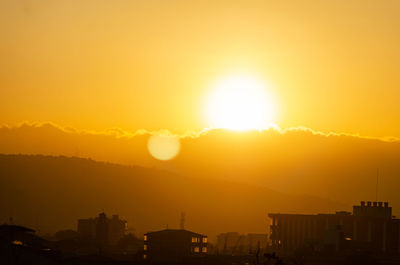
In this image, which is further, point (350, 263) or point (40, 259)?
point (350, 263)

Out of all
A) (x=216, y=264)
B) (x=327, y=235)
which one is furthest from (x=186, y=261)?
(x=327, y=235)

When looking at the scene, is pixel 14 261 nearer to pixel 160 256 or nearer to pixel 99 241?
pixel 160 256

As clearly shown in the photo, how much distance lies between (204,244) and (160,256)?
2880 centimetres

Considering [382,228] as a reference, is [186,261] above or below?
below

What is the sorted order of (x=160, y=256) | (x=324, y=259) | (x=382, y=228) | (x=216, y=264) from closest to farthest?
(x=216, y=264)
(x=324, y=259)
(x=160, y=256)
(x=382, y=228)

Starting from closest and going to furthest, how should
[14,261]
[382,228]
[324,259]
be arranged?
[14,261] → [324,259] → [382,228]

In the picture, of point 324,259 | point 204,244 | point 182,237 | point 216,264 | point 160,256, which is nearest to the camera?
point 216,264

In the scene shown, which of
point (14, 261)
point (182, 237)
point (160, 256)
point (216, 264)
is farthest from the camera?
point (182, 237)

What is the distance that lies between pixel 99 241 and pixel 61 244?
1038 inches

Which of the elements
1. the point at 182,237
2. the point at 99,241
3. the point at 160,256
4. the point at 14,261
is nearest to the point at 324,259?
the point at 160,256

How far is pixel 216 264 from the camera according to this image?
116 m

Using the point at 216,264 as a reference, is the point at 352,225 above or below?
above

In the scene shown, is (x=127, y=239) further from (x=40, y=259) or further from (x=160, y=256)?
(x=40, y=259)

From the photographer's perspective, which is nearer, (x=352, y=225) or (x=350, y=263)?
(x=350, y=263)
